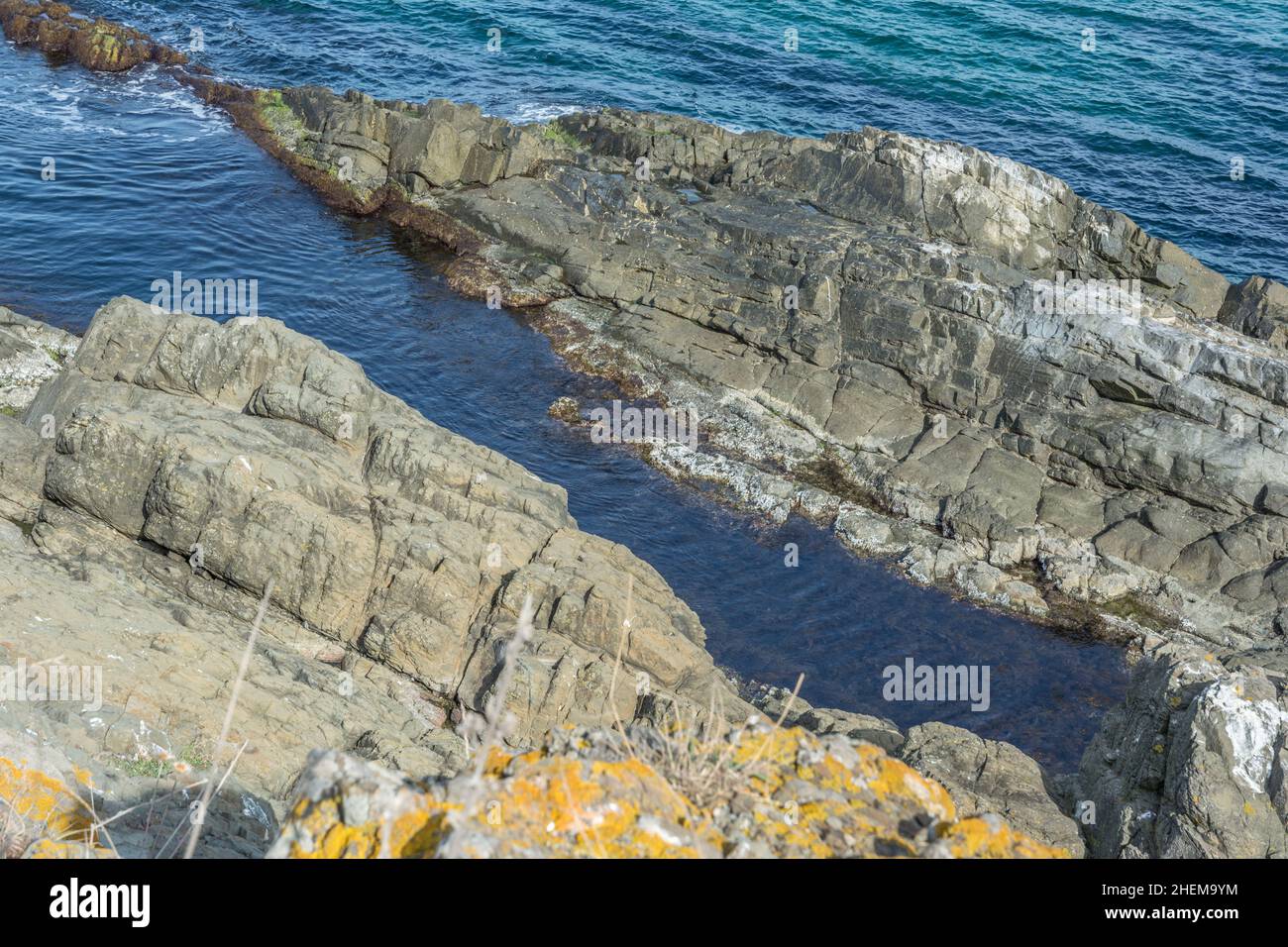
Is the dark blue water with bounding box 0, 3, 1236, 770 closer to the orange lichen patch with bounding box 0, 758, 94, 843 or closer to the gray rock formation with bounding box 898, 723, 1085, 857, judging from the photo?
the gray rock formation with bounding box 898, 723, 1085, 857

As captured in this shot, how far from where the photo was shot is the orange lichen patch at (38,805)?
975 cm

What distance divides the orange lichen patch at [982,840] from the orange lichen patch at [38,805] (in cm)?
745

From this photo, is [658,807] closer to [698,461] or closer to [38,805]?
[38,805]

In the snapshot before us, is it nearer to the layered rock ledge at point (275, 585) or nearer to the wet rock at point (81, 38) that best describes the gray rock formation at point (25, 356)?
the layered rock ledge at point (275, 585)

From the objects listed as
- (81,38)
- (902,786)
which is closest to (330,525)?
(902,786)

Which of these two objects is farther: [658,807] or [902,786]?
[902,786]

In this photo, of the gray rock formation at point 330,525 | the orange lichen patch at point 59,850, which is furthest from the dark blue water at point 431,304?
the orange lichen patch at point 59,850

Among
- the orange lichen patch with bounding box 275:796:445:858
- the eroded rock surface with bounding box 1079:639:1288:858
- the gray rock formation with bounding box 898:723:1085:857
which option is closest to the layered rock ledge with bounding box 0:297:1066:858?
the gray rock formation with bounding box 898:723:1085:857

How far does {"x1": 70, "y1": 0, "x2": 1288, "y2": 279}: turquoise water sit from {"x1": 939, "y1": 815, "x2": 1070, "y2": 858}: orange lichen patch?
51838 millimetres

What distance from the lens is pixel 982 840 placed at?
752 cm

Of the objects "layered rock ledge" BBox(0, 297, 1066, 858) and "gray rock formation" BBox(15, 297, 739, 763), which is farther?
"gray rock formation" BBox(15, 297, 739, 763)

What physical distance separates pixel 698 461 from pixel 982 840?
29.9 m

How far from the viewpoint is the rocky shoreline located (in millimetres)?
20953

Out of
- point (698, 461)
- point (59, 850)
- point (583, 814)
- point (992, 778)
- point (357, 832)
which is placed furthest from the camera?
point (698, 461)
